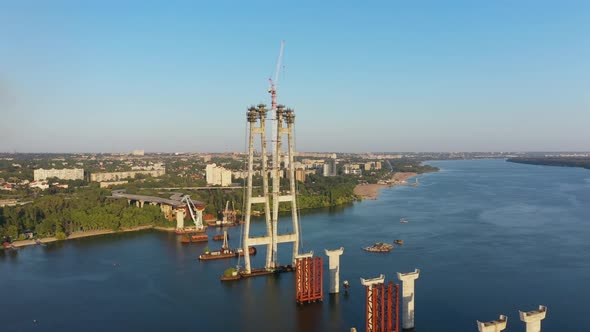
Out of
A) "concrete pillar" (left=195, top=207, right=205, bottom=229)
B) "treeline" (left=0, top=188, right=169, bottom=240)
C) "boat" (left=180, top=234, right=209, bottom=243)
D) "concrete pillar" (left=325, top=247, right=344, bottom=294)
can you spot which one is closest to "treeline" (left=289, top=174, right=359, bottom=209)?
"concrete pillar" (left=195, top=207, right=205, bottom=229)

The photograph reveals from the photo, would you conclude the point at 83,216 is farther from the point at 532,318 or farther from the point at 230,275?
the point at 532,318

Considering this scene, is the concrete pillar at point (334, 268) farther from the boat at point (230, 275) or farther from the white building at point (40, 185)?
the white building at point (40, 185)

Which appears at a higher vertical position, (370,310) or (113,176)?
(113,176)

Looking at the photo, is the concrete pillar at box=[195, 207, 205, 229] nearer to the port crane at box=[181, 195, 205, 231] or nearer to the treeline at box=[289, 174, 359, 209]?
the port crane at box=[181, 195, 205, 231]

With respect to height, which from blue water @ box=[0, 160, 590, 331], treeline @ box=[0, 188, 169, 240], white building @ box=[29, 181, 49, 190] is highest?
white building @ box=[29, 181, 49, 190]

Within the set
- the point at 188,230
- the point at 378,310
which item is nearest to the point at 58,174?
the point at 188,230

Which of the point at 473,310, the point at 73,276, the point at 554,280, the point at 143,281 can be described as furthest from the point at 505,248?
the point at 73,276
